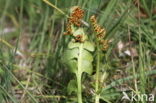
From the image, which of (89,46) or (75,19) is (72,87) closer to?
(89,46)

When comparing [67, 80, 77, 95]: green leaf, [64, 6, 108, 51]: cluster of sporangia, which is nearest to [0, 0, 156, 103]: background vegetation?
[67, 80, 77, 95]: green leaf

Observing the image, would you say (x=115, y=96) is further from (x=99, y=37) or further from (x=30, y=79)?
(x=30, y=79)

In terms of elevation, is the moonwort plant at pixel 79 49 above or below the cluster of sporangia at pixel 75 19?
below

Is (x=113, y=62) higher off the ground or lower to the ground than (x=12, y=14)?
lower

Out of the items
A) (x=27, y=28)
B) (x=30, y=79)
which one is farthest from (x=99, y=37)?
(x=27, y=28)

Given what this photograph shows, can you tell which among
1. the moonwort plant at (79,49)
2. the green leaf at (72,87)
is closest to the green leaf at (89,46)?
the moonwort plant at (79,49)

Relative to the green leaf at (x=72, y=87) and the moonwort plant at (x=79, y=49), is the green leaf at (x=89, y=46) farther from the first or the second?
the green leaf at (x=72, y=87)

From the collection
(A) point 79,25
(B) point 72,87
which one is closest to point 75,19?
(A) point 79,25

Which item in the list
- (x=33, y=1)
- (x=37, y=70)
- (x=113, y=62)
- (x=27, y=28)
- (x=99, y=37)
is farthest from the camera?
(x=27, y=28)
